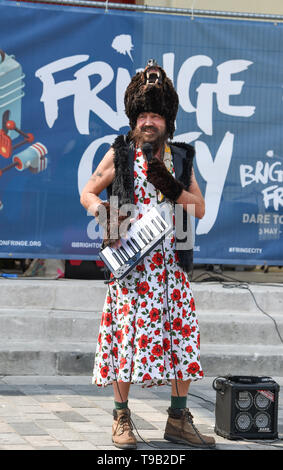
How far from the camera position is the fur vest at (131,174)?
16.2 ft

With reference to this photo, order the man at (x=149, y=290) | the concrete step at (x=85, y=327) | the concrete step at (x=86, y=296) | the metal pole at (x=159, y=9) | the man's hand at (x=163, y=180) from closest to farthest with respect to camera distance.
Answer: the man's hand at (x=163, y=180) < the man at (x=149, y=290) < the concrete step at (x=85, y=327) < the concrete step at (x=86, y=296) < the metal pole at (x=159, y=9)

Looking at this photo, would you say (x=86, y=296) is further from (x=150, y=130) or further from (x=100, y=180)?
(x=150, y=130)

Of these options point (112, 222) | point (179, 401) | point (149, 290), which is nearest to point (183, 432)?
point (179, 401)

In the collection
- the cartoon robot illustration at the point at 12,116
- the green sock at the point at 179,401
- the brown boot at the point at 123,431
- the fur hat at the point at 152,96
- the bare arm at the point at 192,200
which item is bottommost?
the brown boot at the point at 123,431

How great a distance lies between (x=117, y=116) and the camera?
25.0 feet

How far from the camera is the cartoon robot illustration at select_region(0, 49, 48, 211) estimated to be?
7508mm

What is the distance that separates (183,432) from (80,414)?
3.01ft

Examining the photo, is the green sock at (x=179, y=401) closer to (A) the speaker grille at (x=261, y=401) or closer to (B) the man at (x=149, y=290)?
(B) the man at (x=149, y=290)

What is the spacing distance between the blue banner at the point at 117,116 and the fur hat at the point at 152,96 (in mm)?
2548

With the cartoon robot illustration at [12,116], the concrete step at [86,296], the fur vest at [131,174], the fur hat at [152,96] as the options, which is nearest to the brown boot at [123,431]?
the fur vest at [131,174]

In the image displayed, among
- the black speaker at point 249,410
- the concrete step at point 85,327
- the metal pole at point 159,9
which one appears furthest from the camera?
the metal pole at point 159,9

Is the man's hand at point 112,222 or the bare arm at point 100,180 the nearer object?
the man's hand at point 112,222

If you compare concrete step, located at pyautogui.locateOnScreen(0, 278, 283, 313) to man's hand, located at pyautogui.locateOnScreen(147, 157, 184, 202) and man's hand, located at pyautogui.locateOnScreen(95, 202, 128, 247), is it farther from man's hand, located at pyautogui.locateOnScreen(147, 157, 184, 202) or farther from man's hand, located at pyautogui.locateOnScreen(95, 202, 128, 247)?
man's hand, located at pyautogui.locateOnScreen(147, 157, 184, 202)

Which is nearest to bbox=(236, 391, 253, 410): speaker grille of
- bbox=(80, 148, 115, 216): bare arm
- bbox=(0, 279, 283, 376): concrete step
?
bbox=(80, 148, 115, 216): bare arm
